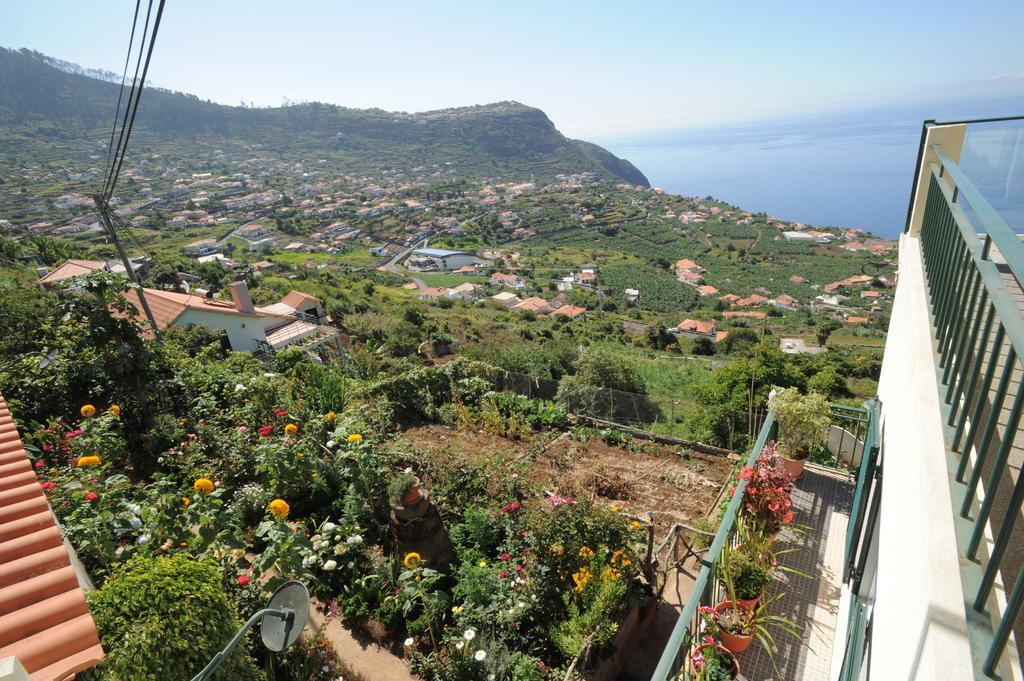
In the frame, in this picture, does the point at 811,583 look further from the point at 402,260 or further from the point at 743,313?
the point at 402,260

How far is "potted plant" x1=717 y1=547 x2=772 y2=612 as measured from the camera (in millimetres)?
3811

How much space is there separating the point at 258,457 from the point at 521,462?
3.42m

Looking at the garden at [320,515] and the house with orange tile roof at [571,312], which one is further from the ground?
the garden at [320,515]

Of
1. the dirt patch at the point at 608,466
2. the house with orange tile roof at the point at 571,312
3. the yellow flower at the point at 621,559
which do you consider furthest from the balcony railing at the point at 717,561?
the house with orange tile roof at the point at 571,312

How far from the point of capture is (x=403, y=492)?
4.70 metres

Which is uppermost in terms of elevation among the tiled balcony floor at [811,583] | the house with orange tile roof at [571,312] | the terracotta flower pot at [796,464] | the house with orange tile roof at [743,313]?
the terracotta flower pot at [796,464]

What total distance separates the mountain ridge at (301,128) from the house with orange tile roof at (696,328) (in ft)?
431

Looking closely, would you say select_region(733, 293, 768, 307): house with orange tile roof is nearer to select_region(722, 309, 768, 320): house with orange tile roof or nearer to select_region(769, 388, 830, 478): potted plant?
select_region(722, 309, 768, 320): house with orange tile roof

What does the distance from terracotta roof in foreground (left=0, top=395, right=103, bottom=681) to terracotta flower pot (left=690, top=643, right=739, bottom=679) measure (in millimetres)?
3313

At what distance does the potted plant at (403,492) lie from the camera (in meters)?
4.70

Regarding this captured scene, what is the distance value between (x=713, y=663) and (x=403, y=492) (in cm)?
287

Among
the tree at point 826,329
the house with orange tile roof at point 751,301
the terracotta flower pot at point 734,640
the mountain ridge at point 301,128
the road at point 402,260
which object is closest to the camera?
the terracotta flower pot at point 734,640

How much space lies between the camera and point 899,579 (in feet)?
5.40

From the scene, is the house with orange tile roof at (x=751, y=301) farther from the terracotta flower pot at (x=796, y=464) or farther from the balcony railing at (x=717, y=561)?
the balcony railing at (x=717, y=561)
